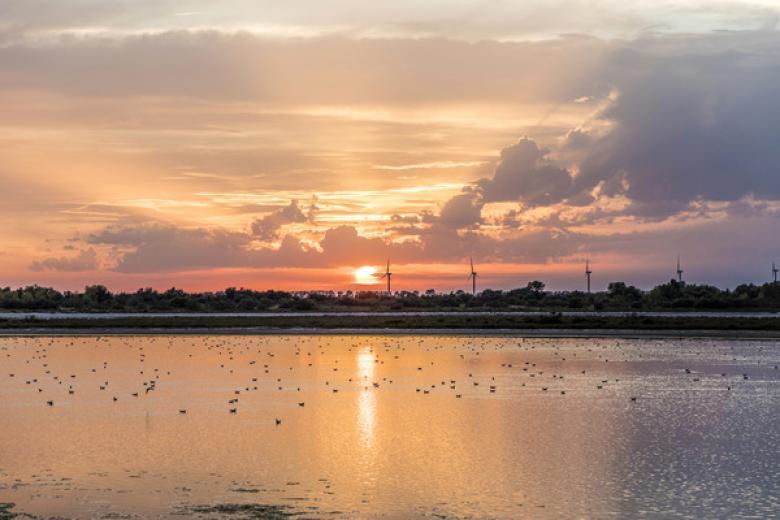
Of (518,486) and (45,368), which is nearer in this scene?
(518,486)

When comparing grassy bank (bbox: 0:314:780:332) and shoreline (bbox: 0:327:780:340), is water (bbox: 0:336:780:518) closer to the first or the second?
shoreline (bbox: 0:327:780:340)

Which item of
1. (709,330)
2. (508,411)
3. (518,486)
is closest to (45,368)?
(508,411)

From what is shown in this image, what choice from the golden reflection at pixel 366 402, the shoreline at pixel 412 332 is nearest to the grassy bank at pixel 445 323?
the shoreline at pixel 412 332

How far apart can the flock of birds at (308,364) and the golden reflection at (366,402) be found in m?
0.15

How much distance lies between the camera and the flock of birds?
50.2m

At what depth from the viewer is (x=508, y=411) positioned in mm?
40688

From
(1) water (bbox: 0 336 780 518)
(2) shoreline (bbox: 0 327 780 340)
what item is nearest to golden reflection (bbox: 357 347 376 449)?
(1) water (bbox: 0 336 780 518)

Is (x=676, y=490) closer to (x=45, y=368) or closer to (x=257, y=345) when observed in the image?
(x=45, y=368)

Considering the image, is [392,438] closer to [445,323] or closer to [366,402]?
[366,402]

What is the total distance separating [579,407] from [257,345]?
147 feet

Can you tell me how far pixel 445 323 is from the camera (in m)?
109

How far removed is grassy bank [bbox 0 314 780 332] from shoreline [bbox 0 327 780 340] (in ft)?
5.58

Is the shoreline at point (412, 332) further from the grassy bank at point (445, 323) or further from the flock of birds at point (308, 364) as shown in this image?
the flock of birds at point (308, 364)

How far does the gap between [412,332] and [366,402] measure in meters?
58.1
